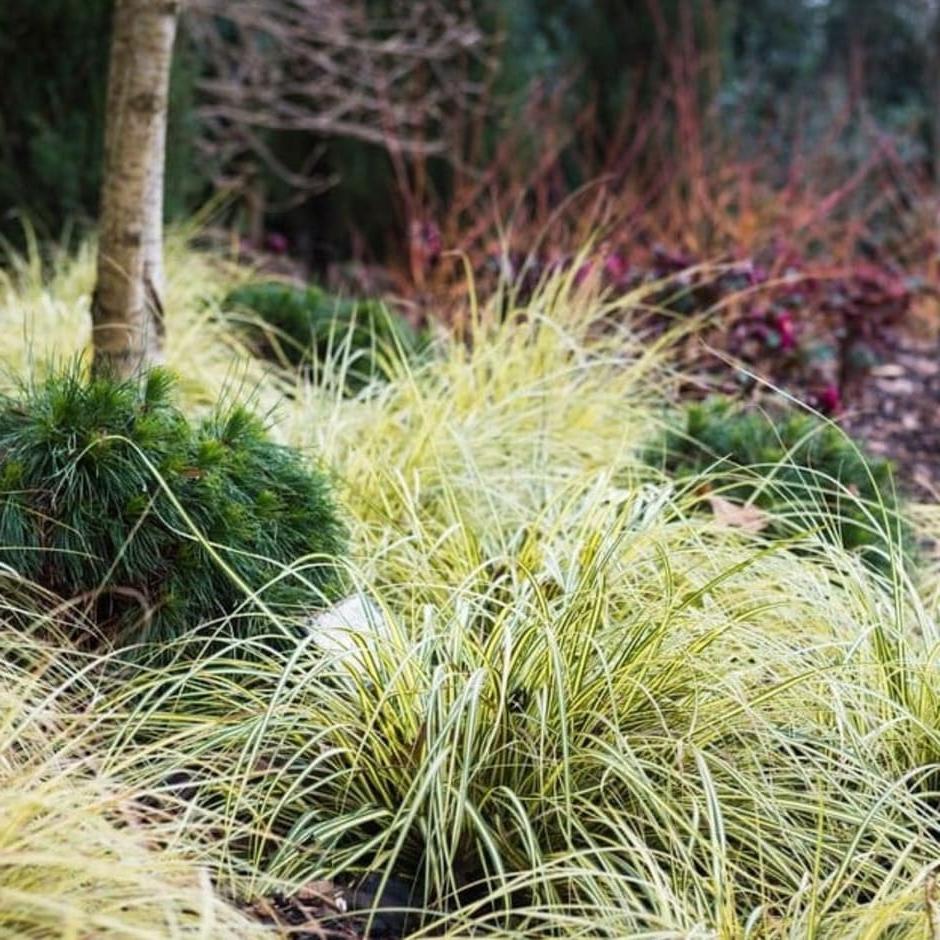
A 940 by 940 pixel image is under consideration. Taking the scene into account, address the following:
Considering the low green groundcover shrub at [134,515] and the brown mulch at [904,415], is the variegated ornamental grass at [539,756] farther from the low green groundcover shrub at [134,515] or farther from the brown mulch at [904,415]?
the brown mulch at [904,415]

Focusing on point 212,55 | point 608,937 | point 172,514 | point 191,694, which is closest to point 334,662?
point 191,694

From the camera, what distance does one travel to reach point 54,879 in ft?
5.91

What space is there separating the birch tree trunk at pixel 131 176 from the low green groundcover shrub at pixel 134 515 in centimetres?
104

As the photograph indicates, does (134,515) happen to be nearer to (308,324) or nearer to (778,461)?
(778,461)

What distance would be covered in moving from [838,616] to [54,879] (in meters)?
1.59

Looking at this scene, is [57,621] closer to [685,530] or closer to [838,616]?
[685,530]

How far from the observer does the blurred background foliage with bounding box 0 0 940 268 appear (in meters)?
6.36

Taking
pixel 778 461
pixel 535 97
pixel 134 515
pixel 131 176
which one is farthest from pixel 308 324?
pixel 535 97

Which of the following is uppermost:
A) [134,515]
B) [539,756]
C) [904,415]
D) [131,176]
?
[131,176]

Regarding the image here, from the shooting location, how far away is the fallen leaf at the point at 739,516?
10.4 feet

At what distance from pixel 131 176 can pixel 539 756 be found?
217 cm

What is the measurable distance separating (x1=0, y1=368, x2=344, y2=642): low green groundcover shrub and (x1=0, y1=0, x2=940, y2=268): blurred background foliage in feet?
12.5

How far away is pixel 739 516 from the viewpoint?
10.7 ft

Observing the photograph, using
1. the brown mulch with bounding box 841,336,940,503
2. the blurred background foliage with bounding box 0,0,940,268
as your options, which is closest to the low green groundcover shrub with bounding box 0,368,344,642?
the brown mulch with bounding box 841,336,940,503
